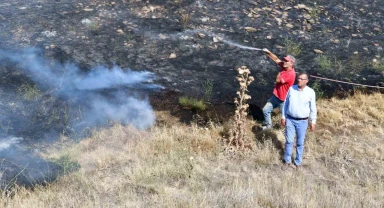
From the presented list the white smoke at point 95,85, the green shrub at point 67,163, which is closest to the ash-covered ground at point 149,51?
the white smoke at point 95,85

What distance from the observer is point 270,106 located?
6125 mm

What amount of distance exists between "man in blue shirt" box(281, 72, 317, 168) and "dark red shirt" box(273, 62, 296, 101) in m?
0.51

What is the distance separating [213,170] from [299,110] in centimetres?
139

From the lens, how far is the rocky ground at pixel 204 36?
806cm

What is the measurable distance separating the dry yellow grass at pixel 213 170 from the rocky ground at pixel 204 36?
141cm

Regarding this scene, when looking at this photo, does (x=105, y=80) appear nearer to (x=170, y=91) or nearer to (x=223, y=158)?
(x=170, y=91)

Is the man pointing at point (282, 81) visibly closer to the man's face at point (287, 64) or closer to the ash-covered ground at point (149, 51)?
the man's face at point (287, 64)

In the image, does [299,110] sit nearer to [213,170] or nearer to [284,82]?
[284,82]

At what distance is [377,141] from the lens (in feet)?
20.4

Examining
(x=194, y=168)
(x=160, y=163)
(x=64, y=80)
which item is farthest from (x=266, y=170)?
(x=64, y=80)

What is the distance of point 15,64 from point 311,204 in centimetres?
600

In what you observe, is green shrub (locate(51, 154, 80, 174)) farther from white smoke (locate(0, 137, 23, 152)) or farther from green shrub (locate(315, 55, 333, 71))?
green shrub (locate(315, 55, 333, 71))

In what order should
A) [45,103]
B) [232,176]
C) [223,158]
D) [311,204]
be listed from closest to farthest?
[311,204], [232,176], [223,158], [45,103]

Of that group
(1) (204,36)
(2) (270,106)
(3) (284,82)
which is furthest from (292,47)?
(3) (284,82)
